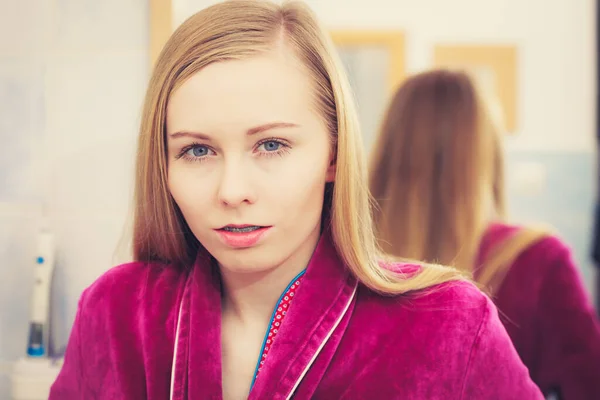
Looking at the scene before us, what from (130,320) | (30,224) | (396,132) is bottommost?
(130,320)

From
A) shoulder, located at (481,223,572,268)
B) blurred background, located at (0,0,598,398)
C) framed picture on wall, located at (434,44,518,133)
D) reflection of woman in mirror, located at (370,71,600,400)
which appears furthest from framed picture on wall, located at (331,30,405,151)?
blurred background, located at (0,0,598,398)

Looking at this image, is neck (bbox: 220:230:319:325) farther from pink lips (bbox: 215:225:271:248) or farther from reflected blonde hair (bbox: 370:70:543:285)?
reflected blonde hair (bbox: 370:70:543:285)

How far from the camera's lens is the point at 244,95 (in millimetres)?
606

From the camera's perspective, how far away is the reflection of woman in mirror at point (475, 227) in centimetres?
105

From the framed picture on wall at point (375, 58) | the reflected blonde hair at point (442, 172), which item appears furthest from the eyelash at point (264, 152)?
the framed picture on wall at point (375, 58)

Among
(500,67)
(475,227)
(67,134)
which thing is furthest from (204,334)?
(500,67)

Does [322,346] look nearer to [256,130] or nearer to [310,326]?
[310,326]

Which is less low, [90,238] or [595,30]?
[595,30]

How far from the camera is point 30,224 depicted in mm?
811

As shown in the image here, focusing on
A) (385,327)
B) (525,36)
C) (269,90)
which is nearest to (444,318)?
(385,327)

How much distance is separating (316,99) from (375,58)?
4.86ft

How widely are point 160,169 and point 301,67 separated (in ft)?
0.62

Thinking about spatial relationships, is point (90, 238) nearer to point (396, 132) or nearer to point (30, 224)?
point (30, 224)

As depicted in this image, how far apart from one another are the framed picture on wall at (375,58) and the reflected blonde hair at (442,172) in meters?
0.89
